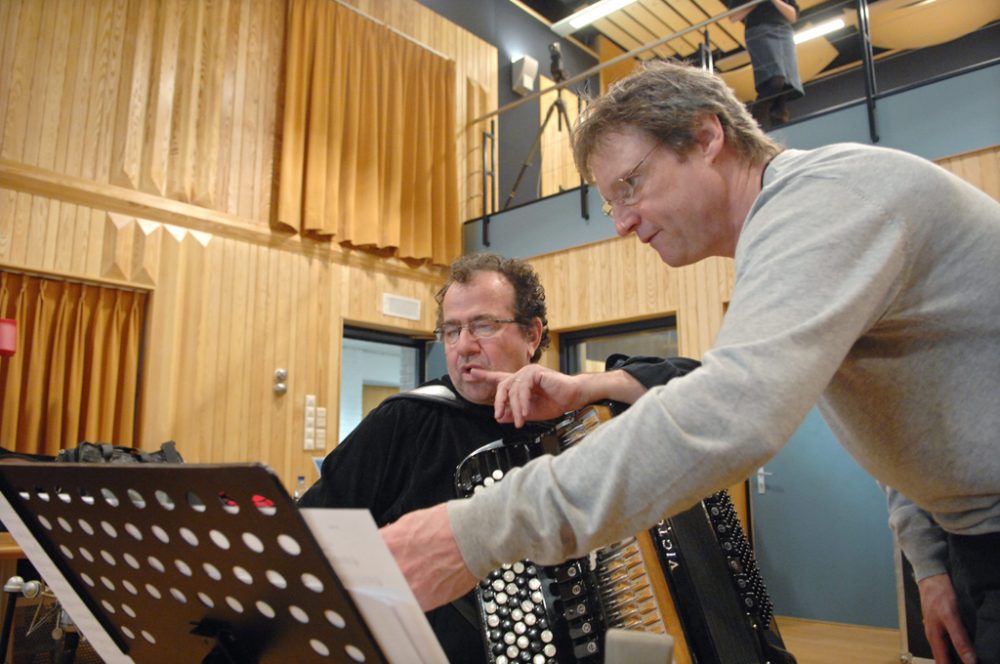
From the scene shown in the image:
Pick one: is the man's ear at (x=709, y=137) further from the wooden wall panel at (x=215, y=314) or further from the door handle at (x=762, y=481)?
the wooden wall panel at (x=215, y=314)

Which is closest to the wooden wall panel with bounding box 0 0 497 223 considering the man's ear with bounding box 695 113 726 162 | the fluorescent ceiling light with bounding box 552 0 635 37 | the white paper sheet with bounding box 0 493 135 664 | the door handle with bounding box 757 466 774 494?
the fluorescent ceiling light with bounding box 552 0 635 37

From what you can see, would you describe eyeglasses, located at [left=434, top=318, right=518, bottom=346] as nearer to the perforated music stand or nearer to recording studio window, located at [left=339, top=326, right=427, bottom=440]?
the perforated music stand

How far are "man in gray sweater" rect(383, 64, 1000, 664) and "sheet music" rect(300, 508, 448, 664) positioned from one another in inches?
2.3

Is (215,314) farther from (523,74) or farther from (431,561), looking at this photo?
(431,561)

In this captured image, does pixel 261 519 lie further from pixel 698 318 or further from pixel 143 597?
pixel 698 318

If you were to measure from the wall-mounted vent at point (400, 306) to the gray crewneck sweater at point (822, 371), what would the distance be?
220 inches

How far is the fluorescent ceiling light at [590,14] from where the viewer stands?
7.11 m

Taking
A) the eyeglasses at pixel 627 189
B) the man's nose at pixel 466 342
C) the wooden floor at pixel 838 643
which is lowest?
the wooden floor at pixel 838 643

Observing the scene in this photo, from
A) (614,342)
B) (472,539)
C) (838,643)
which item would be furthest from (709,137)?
(614,342)

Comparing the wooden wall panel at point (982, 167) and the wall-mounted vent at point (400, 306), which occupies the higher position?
the wooden wall panel at point (982, 167)

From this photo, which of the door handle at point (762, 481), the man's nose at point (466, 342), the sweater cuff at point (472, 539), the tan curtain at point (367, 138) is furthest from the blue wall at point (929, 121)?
the sweater cuff at point (472, 539)

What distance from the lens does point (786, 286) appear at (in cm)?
73

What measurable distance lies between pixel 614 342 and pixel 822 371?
534 centimetres

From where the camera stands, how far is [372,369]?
21.4 feet
